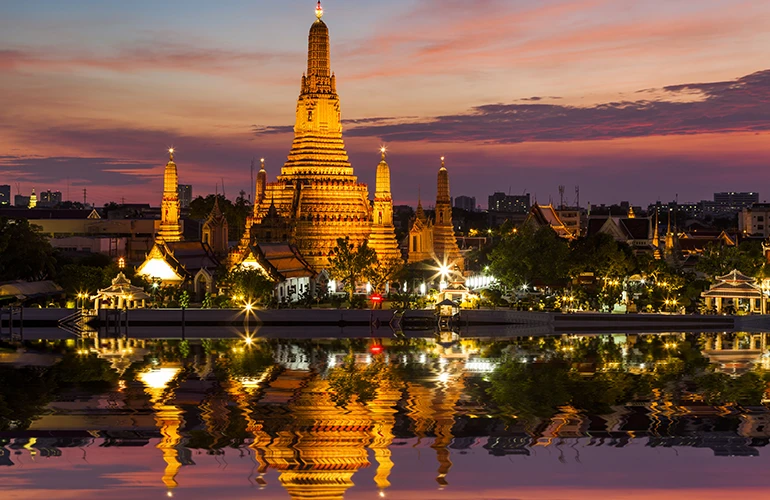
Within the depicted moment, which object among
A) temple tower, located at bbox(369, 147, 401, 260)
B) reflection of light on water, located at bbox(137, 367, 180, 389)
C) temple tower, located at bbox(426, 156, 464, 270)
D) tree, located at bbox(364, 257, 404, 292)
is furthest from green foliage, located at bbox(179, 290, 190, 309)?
temple tower, located at bbox(426, 156, 464, 270)

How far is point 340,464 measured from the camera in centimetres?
3306

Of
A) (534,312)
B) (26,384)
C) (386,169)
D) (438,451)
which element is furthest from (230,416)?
(386,169)

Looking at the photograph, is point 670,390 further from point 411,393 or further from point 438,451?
point 438,451

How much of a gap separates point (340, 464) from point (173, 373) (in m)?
18.4

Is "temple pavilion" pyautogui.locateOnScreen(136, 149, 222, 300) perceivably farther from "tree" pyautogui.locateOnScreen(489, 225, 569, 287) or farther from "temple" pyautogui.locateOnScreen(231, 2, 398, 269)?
"tree" pyautogui.locateOnScreen(489, 225, 569, 287)

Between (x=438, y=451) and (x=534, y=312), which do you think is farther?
(x=534, y=312)

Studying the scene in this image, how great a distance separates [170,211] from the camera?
9688 centimetres

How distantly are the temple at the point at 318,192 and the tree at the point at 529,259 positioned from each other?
11.5 meters

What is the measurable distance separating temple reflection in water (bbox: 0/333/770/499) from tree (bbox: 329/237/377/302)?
2407 centimetres

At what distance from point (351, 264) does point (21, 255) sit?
71.9 feet

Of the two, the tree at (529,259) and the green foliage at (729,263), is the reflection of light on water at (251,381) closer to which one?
the tree at (529,259)

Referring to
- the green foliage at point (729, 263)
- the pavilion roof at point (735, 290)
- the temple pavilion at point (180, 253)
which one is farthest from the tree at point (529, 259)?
Result: the temple pavilion at point (180, 253)

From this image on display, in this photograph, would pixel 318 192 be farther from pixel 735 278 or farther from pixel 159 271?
pixel 735 278

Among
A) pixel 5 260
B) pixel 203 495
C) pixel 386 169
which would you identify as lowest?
pixel 203 495
